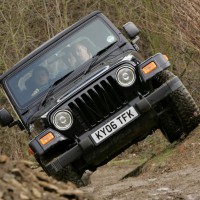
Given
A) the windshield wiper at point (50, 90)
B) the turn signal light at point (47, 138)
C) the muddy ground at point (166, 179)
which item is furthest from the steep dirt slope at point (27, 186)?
the windshield wiper at point (50, 90)

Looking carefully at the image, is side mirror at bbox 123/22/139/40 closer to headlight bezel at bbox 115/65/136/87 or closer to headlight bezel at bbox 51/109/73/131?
headlight bezel at bbox 115/65/136/87

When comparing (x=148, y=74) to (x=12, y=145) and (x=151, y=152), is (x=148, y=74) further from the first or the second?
(x=12, y=145)

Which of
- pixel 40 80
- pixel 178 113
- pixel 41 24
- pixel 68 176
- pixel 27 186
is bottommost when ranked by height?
pixel 178 113

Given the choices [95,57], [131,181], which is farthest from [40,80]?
[131,181]

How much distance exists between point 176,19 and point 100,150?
2.71m

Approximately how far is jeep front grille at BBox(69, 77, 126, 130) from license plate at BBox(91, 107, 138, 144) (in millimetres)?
102

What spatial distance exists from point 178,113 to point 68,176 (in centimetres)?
145

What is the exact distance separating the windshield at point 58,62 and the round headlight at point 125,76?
3.55ft

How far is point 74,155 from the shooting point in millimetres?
8211

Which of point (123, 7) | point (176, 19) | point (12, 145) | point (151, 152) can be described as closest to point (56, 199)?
point (176, 19)

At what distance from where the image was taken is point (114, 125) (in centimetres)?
823

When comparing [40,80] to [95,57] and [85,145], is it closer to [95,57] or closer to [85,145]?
[95,57]

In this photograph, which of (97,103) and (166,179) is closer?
(166,179)

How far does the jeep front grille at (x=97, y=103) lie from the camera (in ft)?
26.9
